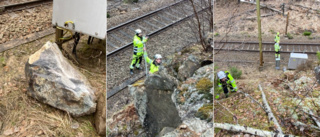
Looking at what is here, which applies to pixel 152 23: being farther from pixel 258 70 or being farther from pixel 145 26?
pixel 258 70

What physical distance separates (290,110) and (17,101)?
5.25m

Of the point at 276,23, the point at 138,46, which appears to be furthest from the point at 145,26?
the point at 276,23

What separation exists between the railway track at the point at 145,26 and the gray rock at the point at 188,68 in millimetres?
495

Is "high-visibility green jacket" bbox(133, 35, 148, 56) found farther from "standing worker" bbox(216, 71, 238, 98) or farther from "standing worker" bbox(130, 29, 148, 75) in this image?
"standing worker" bbox(216, 71, 238, 98)

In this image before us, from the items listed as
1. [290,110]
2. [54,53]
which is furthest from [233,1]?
[54,53]

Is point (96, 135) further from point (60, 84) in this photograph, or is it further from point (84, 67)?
point (84, 67)

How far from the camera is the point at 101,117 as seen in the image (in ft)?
14.4

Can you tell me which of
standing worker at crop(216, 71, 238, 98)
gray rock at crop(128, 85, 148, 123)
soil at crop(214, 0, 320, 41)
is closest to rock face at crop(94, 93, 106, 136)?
gray rock at crop(128, 85, 148, 123)

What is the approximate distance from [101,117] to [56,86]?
0.84m

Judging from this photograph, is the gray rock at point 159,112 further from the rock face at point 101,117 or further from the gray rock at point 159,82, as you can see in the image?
the rock face at point 101,117

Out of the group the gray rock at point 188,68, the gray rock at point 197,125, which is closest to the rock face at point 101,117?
the gray rock at point 188,68

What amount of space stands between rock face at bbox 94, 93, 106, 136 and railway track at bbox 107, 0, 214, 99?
3.15 ft

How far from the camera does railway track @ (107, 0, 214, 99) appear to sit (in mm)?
3807

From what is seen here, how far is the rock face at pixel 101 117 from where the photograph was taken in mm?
4344
